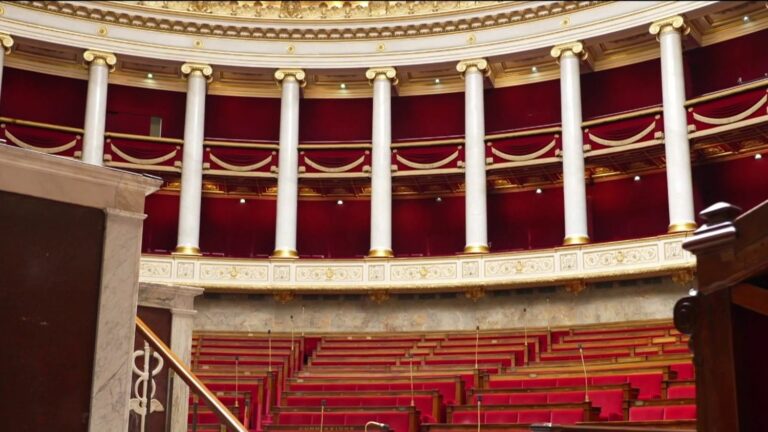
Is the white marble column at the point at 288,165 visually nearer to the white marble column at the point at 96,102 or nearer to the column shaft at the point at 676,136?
the white marble column at the point at 96,102

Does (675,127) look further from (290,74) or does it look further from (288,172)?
(290,74)

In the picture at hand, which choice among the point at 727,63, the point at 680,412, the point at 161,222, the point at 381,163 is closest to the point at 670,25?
the point at 727,63

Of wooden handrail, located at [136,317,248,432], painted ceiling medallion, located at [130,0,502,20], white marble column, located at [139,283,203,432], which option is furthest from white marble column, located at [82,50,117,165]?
wooden handrail, located at [136,317,248,432]

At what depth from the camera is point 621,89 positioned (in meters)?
20.5

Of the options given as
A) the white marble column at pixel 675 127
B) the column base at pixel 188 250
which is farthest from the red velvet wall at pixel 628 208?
the column base at pixel 188 250

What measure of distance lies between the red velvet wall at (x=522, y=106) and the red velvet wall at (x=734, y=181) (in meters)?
3.57

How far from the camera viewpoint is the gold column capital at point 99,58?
20000 mm

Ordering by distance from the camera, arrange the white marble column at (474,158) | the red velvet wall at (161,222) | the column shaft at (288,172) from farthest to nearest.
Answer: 1. the red velvet wall at (161,222)
2. the column shaft at (288,172)
3. the white marble column at (474,158)

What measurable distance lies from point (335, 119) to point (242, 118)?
234 centimetres

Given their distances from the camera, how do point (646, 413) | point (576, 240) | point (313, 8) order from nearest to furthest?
point (646, 413), point (576, 240), point (313, 8)

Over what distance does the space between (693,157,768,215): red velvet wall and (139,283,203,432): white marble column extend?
51.8ft

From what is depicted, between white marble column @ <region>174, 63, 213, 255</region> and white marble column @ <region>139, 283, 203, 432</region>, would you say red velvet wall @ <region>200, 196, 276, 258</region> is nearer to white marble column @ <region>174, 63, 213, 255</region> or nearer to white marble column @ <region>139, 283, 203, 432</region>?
white marble column @ <region>174, 63, 213, 255</region>

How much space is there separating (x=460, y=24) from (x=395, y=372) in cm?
1027

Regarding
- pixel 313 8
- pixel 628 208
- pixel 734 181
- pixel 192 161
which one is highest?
pixel 313 8
